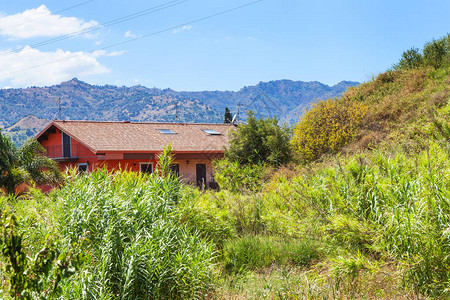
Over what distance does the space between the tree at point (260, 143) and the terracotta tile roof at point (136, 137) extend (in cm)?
571

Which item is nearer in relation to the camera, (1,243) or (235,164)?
(1,243)

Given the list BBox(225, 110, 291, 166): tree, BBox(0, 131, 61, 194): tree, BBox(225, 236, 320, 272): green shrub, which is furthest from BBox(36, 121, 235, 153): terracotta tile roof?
BBox(225, 236, 320, 272): green shrub

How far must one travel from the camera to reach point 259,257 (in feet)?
23.5

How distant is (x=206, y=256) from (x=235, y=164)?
448 inches

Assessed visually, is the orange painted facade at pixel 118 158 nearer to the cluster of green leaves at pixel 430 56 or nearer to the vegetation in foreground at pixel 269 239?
the cluster of green leaves at pixel 430 56

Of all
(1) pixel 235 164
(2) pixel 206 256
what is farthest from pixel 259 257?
(1) pixel 235 164

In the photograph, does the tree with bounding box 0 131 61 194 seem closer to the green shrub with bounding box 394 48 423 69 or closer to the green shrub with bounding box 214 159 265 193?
the green shrub with bounding box 214 159 265 193

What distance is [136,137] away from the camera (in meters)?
27.5

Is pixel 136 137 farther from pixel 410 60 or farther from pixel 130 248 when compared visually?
pixel 130 248

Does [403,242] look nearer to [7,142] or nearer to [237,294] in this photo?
[237,294]

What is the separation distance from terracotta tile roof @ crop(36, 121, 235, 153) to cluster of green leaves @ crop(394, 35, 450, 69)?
1052 cm

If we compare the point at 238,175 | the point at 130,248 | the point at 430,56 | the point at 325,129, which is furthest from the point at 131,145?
the point at 130,248

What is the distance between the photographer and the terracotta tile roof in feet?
83.6

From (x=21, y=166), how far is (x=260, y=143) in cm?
1168
